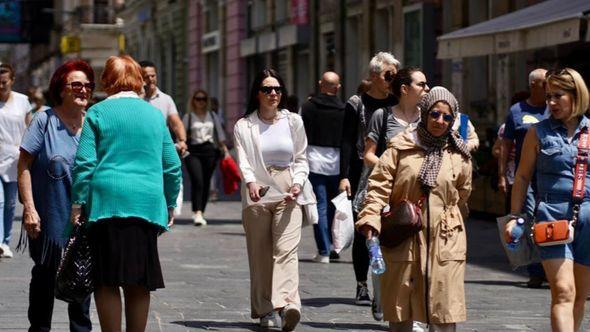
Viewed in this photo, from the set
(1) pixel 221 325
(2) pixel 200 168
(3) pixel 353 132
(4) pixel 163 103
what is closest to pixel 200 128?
(2) pixel 200 168

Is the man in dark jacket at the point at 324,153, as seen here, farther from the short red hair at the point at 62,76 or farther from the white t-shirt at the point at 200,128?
the short red hair at the point at 62,76

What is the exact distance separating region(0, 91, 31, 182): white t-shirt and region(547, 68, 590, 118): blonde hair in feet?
24.6

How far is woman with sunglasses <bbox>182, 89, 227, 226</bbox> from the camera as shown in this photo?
801 inches

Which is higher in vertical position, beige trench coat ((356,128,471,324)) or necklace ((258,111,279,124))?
necklace ((258,111,279,124))

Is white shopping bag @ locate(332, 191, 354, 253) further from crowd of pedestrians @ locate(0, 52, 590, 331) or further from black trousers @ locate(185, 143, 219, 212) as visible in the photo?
black trousers @ locate(185, 143, 219, 212)

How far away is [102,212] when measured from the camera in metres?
8.05

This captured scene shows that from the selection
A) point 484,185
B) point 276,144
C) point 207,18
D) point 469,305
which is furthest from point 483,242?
point 207,18

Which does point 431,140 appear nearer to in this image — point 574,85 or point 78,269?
point 574,85

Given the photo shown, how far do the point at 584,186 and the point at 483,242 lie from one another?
9.87 m

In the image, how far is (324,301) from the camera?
1198cm

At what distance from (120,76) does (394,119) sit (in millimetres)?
2461

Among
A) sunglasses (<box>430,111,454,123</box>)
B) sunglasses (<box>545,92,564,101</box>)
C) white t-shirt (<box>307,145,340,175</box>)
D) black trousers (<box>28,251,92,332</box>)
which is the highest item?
sunglasses (<box>545,92,564,101</box>)

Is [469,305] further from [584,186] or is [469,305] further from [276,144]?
[584,186]

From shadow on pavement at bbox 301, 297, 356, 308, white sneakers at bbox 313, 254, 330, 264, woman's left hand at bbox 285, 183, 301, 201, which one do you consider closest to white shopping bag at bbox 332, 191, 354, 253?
woman's left hand at bbox 285, 183, 301, 201
